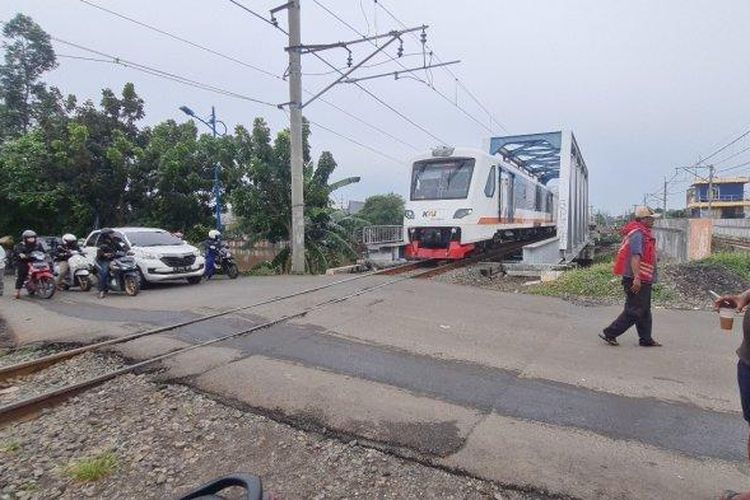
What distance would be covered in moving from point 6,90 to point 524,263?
30.6 m

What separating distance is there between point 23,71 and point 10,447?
3236 cm

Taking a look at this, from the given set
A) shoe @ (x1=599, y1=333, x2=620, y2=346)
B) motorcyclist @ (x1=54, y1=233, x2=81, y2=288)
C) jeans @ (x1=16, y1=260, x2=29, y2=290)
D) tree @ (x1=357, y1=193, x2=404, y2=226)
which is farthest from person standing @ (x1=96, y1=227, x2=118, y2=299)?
tree @ (x1=357, y1=193, x2=404, y2=226)

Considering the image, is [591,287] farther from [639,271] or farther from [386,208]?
[386,208]

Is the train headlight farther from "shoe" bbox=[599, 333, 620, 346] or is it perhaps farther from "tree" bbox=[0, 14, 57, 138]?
"tree" bbox=[0, 14, 57, 138]

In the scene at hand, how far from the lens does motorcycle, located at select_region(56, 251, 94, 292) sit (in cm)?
1216

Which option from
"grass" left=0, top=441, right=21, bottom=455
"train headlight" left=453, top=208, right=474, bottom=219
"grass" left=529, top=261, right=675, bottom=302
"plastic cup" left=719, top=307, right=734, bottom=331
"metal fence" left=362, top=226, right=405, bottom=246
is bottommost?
"grass" left=0, top=441, right=21, bottom=455

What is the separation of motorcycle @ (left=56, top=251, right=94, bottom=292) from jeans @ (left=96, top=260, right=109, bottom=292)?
1.37 meters

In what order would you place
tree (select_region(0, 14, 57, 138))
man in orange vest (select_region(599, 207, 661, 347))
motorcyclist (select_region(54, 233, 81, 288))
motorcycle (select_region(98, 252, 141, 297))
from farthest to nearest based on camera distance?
tree (select_region(0, 14, 57, 138)), motorcyclist (select_region(54, 233, 81, 288)), motorcycle (select_region(98, 252, 141, 297)), man in orange vest (select_region(599, 207, 661, 347))

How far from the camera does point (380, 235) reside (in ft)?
Answer: 75.7

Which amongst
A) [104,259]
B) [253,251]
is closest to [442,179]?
[253,251]

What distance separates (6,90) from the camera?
91.0 ft

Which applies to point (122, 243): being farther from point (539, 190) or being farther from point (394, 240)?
point (539, 190)

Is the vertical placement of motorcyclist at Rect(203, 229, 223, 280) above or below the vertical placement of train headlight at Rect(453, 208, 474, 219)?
below

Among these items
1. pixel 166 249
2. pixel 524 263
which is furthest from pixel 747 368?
pixel 166 249
